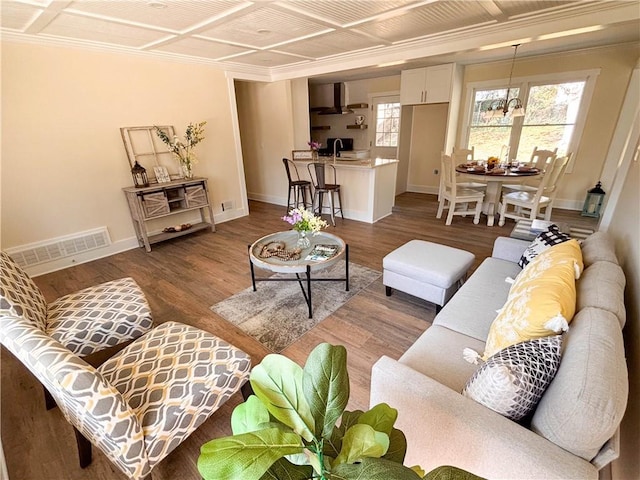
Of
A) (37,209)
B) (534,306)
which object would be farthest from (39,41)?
(534,306)

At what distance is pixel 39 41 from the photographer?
2951mm

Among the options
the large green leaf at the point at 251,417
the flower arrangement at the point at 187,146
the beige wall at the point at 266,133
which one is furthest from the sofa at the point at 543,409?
the beige wall at the point at 266,133

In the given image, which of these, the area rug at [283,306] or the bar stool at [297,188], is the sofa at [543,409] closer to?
the area rug at [283,306]

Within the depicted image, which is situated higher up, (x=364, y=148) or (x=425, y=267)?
(x=364, y=148)

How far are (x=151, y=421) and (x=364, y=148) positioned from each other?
22.5 feet

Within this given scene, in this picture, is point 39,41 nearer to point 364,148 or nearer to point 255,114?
point 255,114

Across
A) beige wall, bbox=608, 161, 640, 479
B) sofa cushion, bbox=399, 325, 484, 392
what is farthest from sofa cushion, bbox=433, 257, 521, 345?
beige wall, bbox=608, 161, 640, 479

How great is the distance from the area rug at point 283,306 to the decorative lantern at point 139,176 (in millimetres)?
2237

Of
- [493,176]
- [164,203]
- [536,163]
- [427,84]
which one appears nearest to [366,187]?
[493,176]

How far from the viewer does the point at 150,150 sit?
3939mm

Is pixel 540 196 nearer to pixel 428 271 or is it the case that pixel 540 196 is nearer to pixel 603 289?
pixel 428 271

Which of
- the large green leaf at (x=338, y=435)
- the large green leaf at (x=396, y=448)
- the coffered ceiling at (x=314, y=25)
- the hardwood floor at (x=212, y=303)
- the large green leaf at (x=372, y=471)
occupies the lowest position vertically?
the hardwood floor at (x=212, y=303)

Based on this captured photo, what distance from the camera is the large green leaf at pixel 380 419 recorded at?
521 millimetres

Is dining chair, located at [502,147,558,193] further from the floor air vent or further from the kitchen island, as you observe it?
the floor air vent
